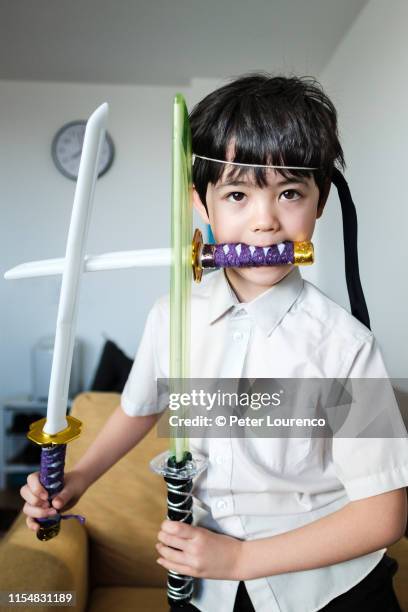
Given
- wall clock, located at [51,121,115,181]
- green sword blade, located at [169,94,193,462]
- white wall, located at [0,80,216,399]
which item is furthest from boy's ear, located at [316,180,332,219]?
wall clock, located at [51,121,115,181]

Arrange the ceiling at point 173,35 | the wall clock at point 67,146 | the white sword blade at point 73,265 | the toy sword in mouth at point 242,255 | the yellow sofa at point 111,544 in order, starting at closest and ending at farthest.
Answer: the white sword blade at point 73,265, the toy sword in mouth at point 242,255, the yellow sofa at point 111,544, the ceiling at point 173,35, the wall clock at point 67,146

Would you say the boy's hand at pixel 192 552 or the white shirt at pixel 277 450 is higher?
the white shirt at pixel 277 450

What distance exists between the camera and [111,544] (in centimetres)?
128

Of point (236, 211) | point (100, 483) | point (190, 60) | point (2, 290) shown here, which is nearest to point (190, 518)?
point (236, 211)

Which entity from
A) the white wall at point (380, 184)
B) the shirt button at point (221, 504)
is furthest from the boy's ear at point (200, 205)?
the white wall at point (380, 184)

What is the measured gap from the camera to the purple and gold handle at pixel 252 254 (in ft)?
1.75

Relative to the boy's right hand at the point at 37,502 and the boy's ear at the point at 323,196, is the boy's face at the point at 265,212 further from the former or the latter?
the boy's right hand at the point at 37,502

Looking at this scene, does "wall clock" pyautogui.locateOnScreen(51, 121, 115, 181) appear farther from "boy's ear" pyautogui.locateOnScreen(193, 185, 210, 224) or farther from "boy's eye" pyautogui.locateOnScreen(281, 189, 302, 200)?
"boy's eye" pyautogui.locateOnScreen(281, 189, 302, 200)

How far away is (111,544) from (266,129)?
3.46ft

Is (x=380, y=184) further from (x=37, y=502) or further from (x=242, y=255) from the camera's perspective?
(x=37, y=502)

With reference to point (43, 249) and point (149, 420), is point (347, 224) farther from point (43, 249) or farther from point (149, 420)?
point (43, 249)

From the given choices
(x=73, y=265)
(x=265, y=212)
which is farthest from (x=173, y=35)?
(x=73, y=265)

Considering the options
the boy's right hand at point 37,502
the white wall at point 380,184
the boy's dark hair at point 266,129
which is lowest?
the boy's right hand at point 37,502

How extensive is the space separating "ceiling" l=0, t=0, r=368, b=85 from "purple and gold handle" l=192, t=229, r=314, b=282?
139 cm
